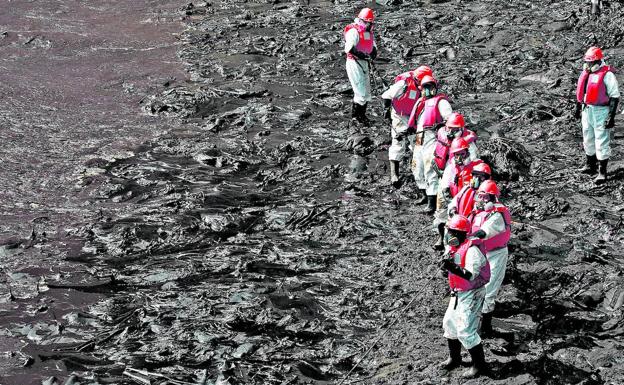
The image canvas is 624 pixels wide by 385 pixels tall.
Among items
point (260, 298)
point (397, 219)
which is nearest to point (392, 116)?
point (397, 219)

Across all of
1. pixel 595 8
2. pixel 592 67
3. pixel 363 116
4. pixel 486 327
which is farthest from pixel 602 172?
pixel 595 8

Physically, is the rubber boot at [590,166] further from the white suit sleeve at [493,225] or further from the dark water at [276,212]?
the white suit sleeve at [493,225]

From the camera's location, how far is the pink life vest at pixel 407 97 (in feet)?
37.1

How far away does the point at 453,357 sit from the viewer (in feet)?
25.8

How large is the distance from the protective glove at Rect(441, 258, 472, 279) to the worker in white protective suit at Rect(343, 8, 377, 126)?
697 cm

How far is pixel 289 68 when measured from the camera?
1741 cm

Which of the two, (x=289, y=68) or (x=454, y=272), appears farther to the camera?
(x=289, y=68)

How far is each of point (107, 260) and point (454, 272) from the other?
5175mm

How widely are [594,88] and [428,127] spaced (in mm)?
2455

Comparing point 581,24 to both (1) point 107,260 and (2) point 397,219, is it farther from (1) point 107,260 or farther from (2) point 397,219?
(1) point 107,260

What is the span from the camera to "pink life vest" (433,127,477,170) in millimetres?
9750

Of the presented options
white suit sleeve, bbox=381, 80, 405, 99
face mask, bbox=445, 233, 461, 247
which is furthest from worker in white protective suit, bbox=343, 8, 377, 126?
face mask, bbox=445, 233, 461, 247

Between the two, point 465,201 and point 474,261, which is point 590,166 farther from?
point 474,261

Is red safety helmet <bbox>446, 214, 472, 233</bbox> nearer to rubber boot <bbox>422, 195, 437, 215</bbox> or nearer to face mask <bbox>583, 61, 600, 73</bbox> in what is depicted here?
rubber boot <bbox>422, 195, 437, 215</bbox>
